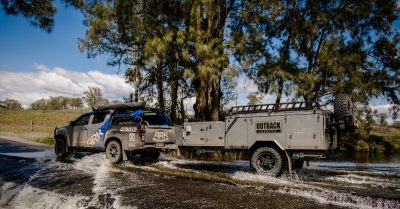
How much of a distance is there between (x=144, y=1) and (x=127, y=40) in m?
2.50

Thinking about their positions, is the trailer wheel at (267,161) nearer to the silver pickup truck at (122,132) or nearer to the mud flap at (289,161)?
the mud flap at (289,161)

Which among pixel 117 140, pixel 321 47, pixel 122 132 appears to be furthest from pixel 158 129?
pixel 321 47

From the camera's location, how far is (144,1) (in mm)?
20578

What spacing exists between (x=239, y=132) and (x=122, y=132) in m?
4.23

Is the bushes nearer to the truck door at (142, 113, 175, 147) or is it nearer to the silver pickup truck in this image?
the truck door at (142, 113, 175, 147)

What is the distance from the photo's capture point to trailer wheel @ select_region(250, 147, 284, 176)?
32.4 feet

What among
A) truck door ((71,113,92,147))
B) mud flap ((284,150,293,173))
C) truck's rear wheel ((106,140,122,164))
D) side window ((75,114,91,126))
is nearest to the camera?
mud flap ((284,150,293,173))

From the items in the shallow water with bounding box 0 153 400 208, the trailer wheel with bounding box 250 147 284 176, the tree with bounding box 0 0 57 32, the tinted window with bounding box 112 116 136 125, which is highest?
the tree with bounding box 0 0 57 32

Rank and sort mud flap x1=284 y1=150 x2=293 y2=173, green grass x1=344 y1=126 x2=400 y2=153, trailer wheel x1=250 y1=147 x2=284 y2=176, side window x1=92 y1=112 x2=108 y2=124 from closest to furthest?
mud flap x1=284 y1=150 x2=293 y2=173 → trailer wheel x1=250 y1=147 x2=284 y2=176 → side window x1=92 y1=112 x2=108 y2=124 → green grass x1=344 y1=126 x2=400 y2=153

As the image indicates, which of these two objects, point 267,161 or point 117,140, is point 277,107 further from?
point 117,140

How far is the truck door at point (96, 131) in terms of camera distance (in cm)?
1352

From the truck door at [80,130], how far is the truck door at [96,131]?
0.61 feet

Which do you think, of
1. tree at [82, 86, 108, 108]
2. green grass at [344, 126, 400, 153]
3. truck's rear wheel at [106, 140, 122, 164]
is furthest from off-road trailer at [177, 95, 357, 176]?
tree at [82, 86, 108, 108]

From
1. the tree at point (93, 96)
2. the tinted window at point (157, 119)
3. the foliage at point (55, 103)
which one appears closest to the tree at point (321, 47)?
the tinted window at point (157, 119)
